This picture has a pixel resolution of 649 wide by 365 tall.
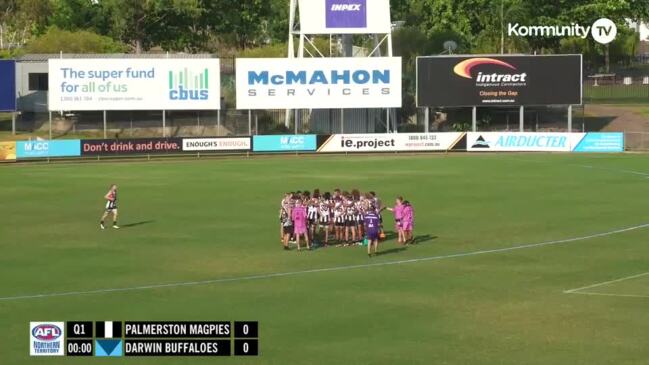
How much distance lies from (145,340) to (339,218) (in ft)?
50.2

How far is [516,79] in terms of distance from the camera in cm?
7806

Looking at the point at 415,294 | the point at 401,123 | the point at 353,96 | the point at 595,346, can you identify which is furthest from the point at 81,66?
the point at 595,346

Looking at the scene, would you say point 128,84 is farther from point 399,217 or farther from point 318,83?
point 399,217

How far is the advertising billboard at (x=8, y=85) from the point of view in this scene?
78.8 m

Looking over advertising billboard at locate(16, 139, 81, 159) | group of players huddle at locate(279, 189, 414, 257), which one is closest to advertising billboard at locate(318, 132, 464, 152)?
advertising billboard at locate(16, 139, 81, 159)

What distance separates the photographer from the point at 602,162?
2648 inches

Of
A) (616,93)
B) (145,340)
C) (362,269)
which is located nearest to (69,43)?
(616,93)

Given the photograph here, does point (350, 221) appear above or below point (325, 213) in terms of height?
below

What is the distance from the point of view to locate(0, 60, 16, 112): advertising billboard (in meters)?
78.8

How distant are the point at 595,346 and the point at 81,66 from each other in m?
59.1

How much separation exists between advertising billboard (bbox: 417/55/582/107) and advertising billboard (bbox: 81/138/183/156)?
16686 millimetres

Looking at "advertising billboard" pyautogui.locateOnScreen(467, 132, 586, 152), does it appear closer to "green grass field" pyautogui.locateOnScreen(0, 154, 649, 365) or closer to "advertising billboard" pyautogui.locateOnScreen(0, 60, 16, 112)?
"green grass field" pyautogui.locateOnScreen(0, 154, 649, 365)

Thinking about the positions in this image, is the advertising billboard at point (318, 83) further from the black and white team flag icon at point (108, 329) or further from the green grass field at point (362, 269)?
the black and white team flag icon at point (108, 329)

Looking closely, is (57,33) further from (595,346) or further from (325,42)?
(595,346)
